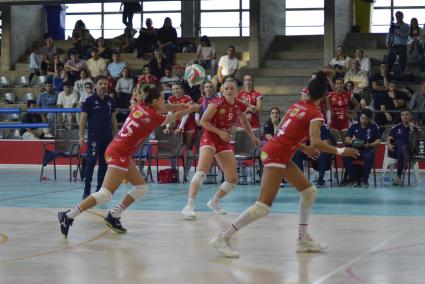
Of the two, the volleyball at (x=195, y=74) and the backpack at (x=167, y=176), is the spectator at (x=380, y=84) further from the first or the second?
the volleyball at (x=195, y=74)

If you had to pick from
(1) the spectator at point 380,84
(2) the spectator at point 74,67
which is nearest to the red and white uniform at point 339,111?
(1) the spectator at point 380,84

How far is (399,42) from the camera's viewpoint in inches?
1005

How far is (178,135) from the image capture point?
20344 mm

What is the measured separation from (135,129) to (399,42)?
15.6 meters

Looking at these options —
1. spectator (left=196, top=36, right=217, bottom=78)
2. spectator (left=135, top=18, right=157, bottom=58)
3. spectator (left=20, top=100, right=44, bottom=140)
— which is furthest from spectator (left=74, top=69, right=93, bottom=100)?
spectator (left=135, top=18, right=157, bottom=58)

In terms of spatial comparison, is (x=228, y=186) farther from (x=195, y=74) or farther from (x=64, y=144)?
(x=64, y=144)

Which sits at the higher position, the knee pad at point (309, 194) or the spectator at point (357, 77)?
the spectator at point (357, 77)

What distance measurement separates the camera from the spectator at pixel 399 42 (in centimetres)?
2545

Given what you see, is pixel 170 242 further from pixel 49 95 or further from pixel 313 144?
pixel 49 95

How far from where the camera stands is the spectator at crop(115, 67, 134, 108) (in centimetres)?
2577

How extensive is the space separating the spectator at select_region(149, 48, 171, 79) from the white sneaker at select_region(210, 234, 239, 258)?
57.2ft

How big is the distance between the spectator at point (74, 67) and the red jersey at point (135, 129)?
17048mm

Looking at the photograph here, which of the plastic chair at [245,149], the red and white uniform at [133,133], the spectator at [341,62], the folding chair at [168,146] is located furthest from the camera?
the spectator at [341,62]

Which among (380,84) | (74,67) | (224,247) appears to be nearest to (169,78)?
(74,67)
